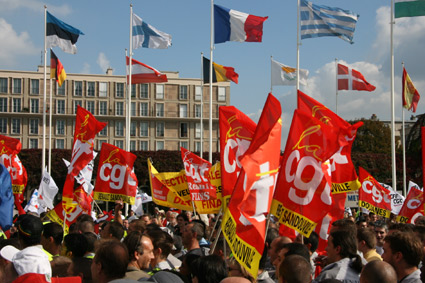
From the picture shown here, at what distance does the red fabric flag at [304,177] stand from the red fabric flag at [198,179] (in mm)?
5158

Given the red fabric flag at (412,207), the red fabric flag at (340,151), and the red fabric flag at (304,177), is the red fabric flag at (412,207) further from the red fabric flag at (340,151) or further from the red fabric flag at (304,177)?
the red fabric flag at (304,177)

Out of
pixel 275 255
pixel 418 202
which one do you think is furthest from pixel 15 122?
pixel 275 255

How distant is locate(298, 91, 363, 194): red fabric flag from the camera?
30.8 feet

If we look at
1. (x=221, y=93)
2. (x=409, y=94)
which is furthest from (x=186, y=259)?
(x=221, y=93)

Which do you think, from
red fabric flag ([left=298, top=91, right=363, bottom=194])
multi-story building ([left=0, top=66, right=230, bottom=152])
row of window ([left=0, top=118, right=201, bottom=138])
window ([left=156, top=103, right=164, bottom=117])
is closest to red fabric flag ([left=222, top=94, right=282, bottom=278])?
red fabric flag ([left=298, top=91, right=363, bottom=194])

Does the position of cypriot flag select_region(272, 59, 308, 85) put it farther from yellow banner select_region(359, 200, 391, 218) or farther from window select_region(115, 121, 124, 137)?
window select_region(115, 121, 124, 137)

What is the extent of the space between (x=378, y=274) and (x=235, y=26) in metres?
17.0

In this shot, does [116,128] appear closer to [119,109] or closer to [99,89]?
[119,109]

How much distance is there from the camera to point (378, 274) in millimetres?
4258

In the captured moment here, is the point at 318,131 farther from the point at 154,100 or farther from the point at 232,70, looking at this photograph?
the point at 154,100

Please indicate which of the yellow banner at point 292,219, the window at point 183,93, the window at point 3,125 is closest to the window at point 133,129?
the window at point 183,93

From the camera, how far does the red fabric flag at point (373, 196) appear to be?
15.5 meters

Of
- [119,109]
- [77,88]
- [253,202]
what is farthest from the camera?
[119,109]

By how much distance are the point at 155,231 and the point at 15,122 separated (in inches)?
3053
